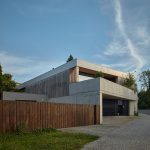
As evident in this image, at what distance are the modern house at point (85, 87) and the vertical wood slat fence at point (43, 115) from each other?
14.8 feet

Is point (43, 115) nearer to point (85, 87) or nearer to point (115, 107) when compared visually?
point (85, 87)

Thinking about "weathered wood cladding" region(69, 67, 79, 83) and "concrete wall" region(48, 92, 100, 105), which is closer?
"concrete wall" region(48, 92, 100, 105)

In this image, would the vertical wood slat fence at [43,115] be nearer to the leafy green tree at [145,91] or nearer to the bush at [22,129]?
the bush at [22,129]

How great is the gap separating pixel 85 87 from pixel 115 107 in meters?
15.9

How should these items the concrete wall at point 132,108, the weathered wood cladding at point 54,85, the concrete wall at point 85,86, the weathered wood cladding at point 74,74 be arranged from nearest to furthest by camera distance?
the concrete wall at point 85,86 → the weathered wood cladding at point 74,74 → the weathered wood cladding at point 54,85 → the concrete wall at point 132,108

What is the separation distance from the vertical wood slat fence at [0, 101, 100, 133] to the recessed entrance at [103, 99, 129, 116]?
19.7 m

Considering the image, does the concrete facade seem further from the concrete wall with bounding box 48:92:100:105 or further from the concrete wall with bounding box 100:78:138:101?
the concrete wall with bounding box 100:78:138:101

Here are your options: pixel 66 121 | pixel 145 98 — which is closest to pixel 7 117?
pixel 66 121

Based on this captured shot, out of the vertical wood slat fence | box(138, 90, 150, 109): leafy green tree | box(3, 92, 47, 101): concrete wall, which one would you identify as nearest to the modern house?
box(3, 92, 47, 101): concrete wall

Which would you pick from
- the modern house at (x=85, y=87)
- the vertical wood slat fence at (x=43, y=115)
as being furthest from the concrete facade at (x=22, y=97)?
the vertical wood slat fence at (x=43, y=115)

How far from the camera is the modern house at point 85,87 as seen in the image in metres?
33.5

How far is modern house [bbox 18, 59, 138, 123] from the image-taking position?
33531 mm

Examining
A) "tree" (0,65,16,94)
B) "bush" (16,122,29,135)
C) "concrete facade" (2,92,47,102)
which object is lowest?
"bush" (16,122,29,135)

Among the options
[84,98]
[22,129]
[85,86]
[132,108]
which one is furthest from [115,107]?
[22,129]
